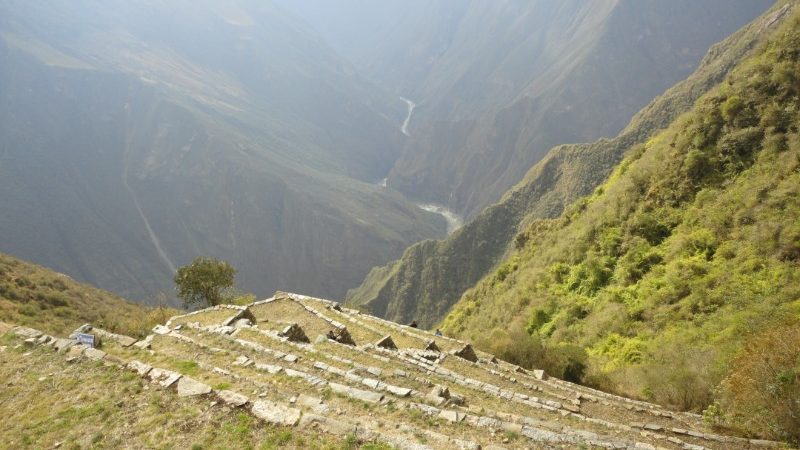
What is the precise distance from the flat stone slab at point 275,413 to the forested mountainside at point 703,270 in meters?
11.0

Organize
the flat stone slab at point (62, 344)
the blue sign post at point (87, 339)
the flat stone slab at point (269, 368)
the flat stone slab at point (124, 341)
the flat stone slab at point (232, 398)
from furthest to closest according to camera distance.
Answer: the flat stone slab at point (124, 341) < the blue sign post at point (87, 339) < the flat stone slab at point (62, 344) < the flat stone slab at point (269, 368) < the flat stone slab at point (232, 398)

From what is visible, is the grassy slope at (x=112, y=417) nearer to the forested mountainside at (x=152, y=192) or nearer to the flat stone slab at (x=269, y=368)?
the flat stone slab at (x=269, y=368)

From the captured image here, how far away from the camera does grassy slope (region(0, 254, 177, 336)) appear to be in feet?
104

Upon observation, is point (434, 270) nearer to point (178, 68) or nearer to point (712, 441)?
point (712, 441)

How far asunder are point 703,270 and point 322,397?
61.4 feet

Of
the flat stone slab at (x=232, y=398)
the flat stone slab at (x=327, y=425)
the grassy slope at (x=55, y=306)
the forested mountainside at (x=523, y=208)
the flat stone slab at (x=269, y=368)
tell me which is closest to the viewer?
the flat stone slab at (x=327, y=425)

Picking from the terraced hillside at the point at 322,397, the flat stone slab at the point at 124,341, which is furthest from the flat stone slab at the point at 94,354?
the flat stone slab at the point at 124,341

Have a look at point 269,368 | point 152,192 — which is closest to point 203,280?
point 269,368

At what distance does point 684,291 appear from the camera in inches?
863

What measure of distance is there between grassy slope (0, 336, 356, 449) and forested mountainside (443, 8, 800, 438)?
12096 mm

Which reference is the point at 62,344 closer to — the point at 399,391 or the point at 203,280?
the point at 399,391

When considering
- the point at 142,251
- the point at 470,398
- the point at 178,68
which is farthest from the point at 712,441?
the point at 178,68

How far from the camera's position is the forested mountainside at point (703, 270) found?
1532cm

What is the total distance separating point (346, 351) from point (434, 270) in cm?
6708
